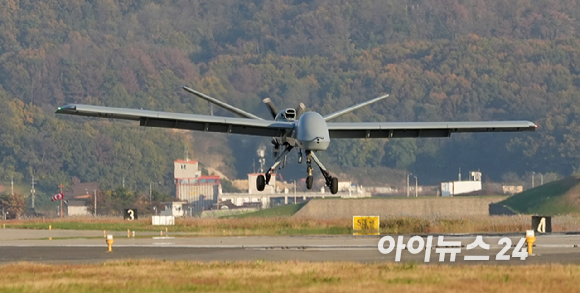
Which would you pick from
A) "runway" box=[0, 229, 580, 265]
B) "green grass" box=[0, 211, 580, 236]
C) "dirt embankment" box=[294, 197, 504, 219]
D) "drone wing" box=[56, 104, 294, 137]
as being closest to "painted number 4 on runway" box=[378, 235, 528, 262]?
"runway" box=[0, 229, 580, 265]

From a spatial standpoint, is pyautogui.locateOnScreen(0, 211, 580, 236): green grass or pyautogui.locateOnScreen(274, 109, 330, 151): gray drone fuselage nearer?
pyautogui.locateOnScreen(274, 109, 330, 151): gray drone fuselage

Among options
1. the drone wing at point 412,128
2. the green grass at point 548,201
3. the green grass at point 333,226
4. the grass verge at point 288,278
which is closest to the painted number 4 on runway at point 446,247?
Answer: the drone wing at point 412,128

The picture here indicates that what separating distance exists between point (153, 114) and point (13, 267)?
9.72 m

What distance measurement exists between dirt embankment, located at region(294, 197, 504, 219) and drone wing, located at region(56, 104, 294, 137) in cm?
12072

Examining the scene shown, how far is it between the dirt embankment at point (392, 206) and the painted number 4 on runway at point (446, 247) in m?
101

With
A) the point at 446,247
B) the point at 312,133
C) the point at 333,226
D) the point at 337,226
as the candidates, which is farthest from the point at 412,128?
the point at 337,226

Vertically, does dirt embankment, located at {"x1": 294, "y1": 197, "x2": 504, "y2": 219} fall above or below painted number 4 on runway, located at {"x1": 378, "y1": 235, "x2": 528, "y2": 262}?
above

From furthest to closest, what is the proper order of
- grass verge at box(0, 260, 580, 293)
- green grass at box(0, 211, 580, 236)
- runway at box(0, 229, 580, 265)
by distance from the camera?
green grass at box(0, 211, 580, 236) < runway at box(0, 229, 580, 265) < grass verge at box(0, 260, 580, 293)

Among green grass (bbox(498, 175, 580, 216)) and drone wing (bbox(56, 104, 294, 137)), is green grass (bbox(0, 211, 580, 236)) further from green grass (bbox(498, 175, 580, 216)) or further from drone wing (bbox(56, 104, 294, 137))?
green grass (bbox(498, 175, 580, 216))

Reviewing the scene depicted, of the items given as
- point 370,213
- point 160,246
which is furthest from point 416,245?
point 370,213

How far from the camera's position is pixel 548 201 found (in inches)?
6265

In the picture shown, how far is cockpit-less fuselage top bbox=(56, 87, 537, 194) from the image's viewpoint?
150ft

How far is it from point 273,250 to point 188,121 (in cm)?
1355

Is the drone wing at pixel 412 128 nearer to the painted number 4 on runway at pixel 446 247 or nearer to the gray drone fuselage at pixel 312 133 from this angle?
the gray drone fuselage at pixel 312 133
